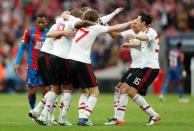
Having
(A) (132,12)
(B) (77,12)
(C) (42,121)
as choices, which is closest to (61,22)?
(B) (77,12)

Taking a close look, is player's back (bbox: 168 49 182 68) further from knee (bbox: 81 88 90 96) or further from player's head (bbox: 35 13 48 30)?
knee (bbox: 81 88 90 96)

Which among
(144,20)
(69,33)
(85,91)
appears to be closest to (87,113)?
(85,91)

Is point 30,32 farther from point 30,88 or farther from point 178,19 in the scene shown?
point 178,19

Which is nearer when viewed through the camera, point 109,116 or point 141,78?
point 141,78

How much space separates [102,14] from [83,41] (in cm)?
2163

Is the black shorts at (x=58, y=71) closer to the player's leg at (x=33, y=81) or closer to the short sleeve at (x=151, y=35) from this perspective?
the short sleeve at (x=151, y=35)

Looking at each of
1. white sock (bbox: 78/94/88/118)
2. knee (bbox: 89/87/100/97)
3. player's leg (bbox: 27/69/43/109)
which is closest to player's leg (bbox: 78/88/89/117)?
white sock (bbox: 78/94/88/118)

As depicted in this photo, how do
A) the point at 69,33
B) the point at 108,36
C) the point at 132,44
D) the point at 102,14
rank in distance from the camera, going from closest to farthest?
the point at 69,33
the point at 132,44
the point at 108,36
the point at 102,14

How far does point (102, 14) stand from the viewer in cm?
4003

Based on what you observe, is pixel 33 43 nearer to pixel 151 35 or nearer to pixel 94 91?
pixel 94 91

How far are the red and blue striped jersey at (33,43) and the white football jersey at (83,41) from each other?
8.93 ft

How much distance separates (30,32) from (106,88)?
Answer: 648 inches

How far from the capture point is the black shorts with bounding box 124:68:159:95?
19.5 m

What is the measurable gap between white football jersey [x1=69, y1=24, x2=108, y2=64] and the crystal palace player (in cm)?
265
